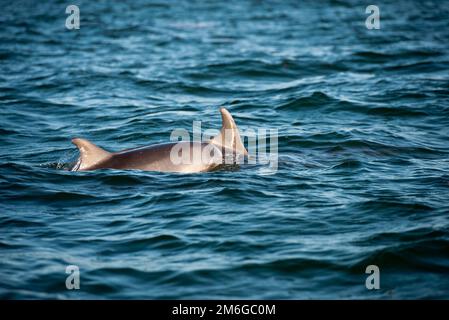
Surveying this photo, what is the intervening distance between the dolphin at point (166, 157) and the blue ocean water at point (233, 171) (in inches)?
8.3

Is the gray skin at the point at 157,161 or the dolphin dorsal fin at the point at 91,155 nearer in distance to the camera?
the dolphin dorsal fin at the point at 91,155

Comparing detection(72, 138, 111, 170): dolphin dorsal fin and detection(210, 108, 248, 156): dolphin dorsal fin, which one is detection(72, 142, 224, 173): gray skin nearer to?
detection(72, 138, 111, 170): dolphin dorsal fin

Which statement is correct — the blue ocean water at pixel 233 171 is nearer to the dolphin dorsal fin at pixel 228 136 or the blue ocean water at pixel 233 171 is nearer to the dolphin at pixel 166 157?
the dolphin at pixel 166 157

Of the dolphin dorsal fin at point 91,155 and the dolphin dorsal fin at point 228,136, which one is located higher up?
the dolphin dorsal fin at point 228,136

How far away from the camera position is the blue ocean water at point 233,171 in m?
7.58

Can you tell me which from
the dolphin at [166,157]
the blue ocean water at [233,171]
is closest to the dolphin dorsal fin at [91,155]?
the dolphin at [166,157]

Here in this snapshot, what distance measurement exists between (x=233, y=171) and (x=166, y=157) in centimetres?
106

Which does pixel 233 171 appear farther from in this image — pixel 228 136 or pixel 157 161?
pixel 157 161

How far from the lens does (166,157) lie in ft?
34.7

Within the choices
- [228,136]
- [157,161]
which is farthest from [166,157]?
[228,136]

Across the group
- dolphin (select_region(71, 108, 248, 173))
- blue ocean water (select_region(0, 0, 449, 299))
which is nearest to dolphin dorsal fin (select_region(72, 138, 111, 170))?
dolphin (select_region(71, 108, 248, 173))

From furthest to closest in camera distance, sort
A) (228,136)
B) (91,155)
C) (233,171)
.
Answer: (228,136)
(233,171)
(91,155)

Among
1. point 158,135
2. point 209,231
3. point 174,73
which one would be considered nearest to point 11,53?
point 174,73
